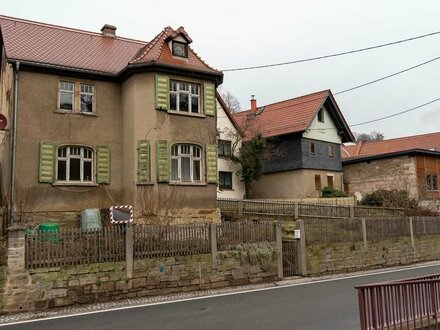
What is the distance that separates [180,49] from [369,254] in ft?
40.9

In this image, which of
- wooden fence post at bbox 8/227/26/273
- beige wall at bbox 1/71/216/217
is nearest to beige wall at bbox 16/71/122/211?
beige wall at bbox 1/71/216/217

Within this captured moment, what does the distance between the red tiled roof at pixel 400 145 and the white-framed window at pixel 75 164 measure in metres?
38.5

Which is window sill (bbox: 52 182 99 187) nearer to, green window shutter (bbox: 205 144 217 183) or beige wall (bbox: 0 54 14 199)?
beige wall (bbox: 0 54 14 199)

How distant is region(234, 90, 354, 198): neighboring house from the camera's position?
35469 millimetres

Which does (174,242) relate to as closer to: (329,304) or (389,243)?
(329,304)

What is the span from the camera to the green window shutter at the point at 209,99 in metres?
21.5

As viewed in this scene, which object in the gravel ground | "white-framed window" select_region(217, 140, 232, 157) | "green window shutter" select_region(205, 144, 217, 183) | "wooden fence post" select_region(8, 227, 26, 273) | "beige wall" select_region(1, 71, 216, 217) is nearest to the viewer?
the gravel ground

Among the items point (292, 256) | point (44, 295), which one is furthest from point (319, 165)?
point (44, 295)

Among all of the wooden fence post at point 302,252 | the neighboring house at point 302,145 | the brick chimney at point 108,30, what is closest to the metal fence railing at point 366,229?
the wooden fence post at point 302,252

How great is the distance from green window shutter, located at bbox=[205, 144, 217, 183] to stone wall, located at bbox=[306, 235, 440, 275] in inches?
222

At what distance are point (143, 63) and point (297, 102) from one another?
20996 millimetres

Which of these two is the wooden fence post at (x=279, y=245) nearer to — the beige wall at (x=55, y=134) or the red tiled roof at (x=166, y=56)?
the beige wall at (x=55, y=134)

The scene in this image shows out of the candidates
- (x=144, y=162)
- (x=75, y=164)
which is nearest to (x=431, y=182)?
(x=144, y=162)

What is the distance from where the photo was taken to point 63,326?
9.60 metres
